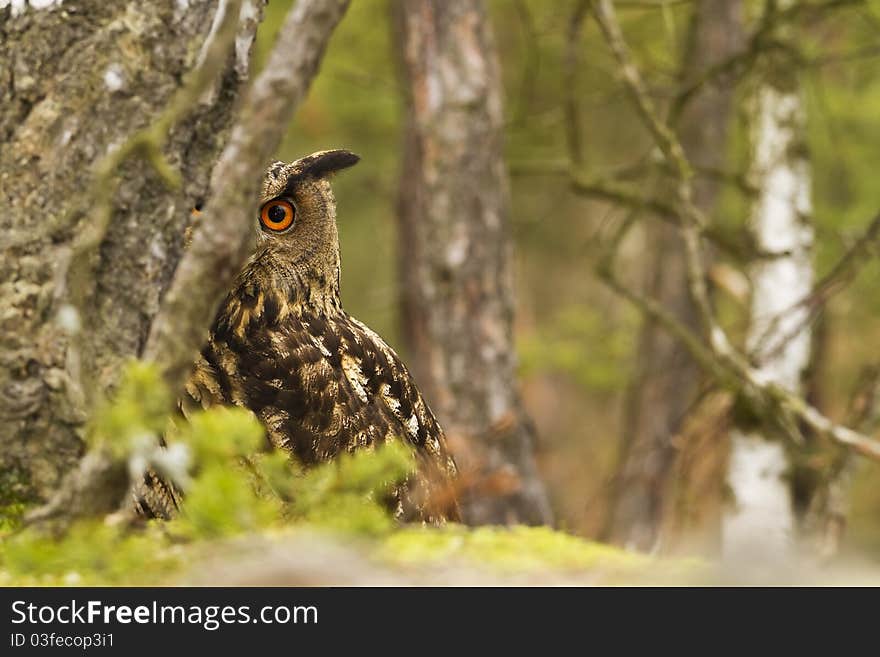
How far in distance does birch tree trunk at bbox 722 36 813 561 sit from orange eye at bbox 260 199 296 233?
11.5 ft

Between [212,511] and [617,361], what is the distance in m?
8.41

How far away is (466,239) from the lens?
5.71 meters

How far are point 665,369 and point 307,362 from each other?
4.59 m

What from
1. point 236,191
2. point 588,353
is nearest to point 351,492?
point 236,191

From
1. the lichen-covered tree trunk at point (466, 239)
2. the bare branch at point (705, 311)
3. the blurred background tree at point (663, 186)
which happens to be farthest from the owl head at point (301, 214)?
the lichen-covered tree trunk at point (466, 239)

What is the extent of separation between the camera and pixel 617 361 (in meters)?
9.75

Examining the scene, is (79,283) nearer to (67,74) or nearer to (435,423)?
(67,74)

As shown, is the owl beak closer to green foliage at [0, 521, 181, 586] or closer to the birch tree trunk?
green foliage at [0, 521, 181, 586]

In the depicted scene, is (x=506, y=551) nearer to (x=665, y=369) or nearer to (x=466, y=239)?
(x=466, y=239)

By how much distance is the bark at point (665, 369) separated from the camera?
718 centimetres

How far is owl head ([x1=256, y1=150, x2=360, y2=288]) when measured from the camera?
3.50 metres
